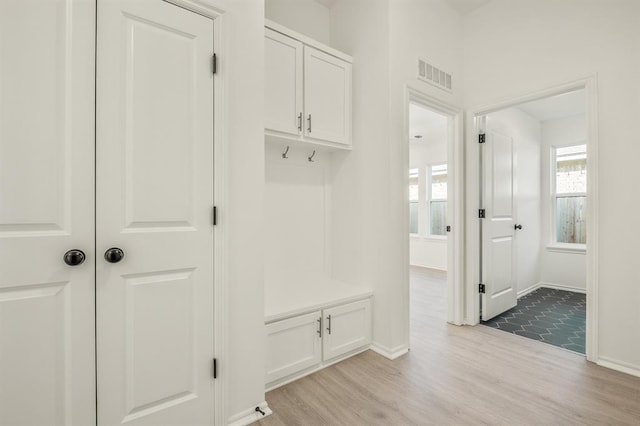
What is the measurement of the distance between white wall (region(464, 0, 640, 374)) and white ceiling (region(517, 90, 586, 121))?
1549mm

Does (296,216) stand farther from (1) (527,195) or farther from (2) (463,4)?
(1) (527,195)

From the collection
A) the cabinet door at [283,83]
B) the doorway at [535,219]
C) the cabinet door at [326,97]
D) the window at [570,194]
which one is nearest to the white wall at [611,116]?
the doorway at [535,219]

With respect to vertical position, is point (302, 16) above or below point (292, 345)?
above

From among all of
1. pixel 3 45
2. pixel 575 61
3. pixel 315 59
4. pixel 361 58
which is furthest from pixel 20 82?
pixel 575 61

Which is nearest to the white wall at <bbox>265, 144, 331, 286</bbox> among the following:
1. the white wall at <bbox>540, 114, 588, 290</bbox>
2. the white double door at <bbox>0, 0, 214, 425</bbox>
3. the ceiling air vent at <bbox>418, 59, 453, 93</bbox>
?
the white double door at <bbox>0, 0, 214, 425</bbox>

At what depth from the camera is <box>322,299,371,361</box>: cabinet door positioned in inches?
90.4

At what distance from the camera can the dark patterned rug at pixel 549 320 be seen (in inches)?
111

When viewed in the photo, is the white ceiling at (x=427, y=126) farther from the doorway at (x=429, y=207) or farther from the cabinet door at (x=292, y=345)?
the cabinet door at (x=292, y=345)

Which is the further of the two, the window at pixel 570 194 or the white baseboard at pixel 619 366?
the window at pixel 570 194

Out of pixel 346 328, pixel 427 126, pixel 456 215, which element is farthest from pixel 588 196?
pixel 427 126

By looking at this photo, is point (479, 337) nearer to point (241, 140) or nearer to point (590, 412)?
point (590, 412)

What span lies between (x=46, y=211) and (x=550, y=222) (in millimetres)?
6071

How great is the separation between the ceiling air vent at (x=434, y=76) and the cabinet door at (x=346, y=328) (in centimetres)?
208

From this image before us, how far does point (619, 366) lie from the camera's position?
87.7 inches
